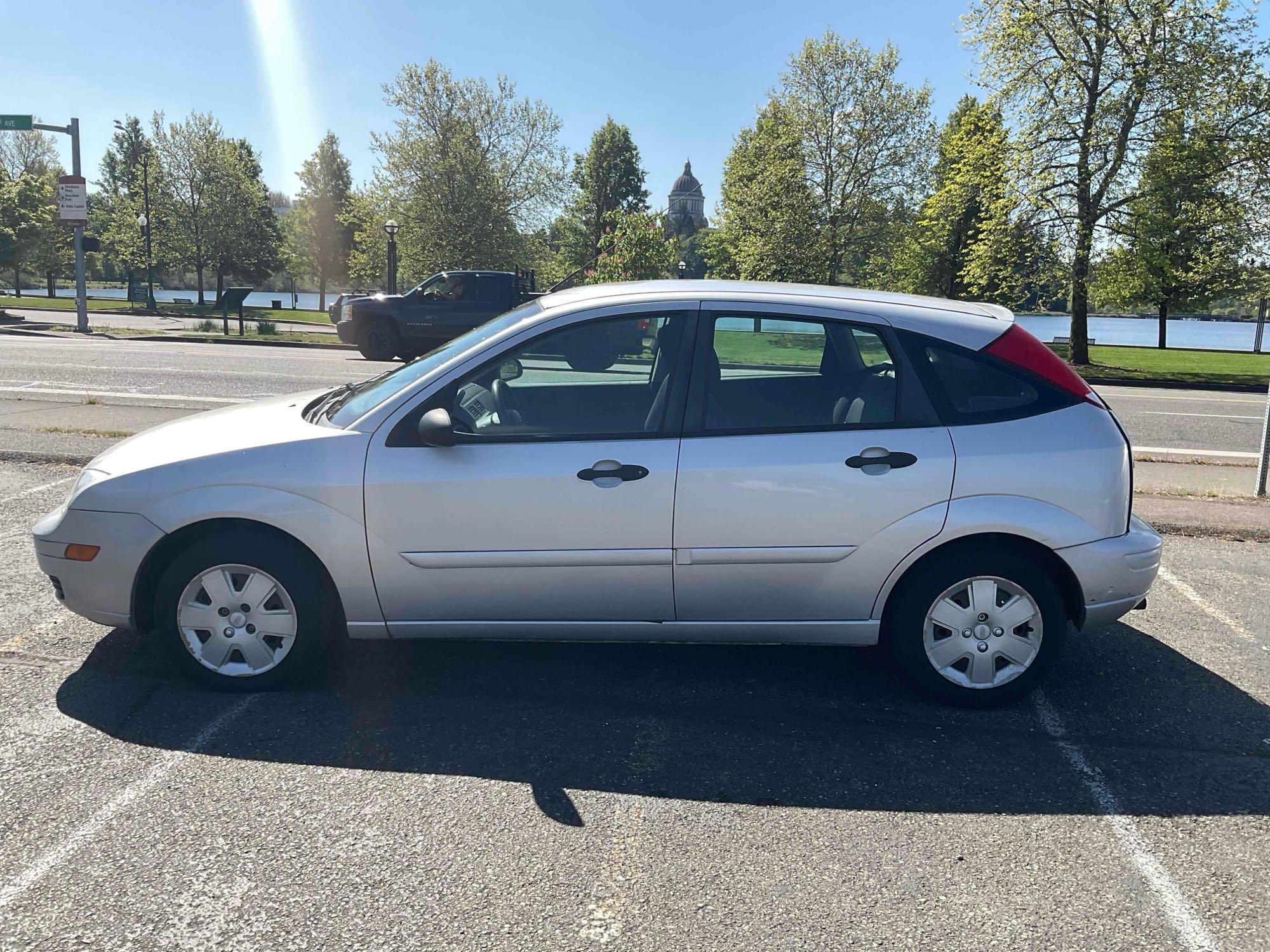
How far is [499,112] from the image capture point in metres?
41.3

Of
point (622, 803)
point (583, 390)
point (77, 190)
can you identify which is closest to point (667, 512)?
point (583, 390)

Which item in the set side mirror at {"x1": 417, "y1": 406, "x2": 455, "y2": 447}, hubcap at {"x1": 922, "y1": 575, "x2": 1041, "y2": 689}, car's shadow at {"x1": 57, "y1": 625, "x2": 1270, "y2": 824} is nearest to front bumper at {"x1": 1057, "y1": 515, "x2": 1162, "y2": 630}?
hubcap at {"x1": 922, "y1": 575, "x2": 1041, "y2": 689}

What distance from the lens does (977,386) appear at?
3.80m

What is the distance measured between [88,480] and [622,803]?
8.44 ft

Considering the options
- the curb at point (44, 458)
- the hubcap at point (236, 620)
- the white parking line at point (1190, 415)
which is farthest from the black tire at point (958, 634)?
the white parking line at point (1190, 415)

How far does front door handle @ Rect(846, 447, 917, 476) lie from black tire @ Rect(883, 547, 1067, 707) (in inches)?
17.0

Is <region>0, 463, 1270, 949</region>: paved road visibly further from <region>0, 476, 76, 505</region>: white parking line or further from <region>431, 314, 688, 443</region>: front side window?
<region>0, 476, 76, 505</region>: white parking line

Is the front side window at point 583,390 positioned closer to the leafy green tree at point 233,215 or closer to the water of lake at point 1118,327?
the leafy green tree at point 233,215

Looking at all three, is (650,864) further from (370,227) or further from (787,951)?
(370,227)

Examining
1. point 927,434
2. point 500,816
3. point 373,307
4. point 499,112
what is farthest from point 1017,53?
point 500,816

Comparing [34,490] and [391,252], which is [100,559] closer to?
[34,490]

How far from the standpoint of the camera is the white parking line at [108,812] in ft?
8.66

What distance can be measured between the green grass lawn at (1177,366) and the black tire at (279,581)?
20148mm

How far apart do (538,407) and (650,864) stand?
187 centimetres
